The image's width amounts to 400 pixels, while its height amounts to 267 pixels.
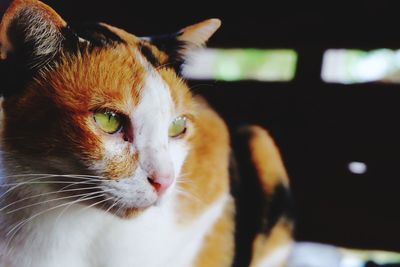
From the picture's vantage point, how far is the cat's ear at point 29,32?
604 millimetres

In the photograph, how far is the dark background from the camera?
0.83 metres

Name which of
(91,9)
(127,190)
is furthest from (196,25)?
(127,190)

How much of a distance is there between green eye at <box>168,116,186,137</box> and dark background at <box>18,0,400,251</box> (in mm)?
90

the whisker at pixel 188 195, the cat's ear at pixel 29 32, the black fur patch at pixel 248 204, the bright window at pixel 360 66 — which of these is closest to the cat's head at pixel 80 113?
the cat's ear at pixel 29 32

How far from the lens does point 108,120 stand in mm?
654

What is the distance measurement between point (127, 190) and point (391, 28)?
1.90 feet

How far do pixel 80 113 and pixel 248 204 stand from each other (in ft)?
1.37

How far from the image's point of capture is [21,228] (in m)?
0.72

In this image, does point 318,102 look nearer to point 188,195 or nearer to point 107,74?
point 188,195

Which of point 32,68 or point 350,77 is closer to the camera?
point 32,68

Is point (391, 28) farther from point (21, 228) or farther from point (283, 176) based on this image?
point (21, 228)

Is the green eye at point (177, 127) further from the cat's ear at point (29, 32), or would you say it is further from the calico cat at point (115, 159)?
the cat's ear at point (29, 32)

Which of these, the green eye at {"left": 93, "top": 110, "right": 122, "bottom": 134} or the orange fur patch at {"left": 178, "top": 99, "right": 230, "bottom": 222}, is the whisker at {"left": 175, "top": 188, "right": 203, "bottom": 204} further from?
the green eye at {"left": 93, "top": 110, "right": 122, "bottom": 134}

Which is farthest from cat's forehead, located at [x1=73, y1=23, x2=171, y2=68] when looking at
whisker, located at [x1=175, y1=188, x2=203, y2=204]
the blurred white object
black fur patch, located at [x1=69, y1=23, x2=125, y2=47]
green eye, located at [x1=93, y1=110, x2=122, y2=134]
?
the blurred white object
